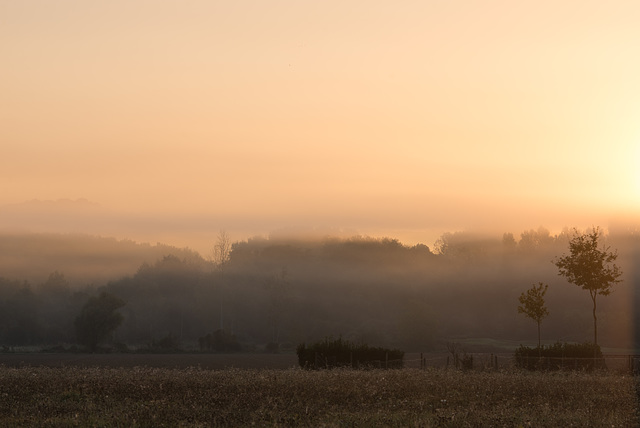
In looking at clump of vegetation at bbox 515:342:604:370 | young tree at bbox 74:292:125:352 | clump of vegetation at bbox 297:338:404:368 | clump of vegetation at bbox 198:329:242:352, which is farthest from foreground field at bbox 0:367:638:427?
young tree at bbox 74:292:125:352

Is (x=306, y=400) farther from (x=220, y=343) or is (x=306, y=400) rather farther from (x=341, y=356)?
(x=220, y=343)

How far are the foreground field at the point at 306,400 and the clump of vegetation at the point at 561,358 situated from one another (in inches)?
741

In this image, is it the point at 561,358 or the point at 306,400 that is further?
the point at 561,358


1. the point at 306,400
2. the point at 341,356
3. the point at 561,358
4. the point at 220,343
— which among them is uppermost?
the point at 306,400

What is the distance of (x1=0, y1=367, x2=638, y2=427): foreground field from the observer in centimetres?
2341

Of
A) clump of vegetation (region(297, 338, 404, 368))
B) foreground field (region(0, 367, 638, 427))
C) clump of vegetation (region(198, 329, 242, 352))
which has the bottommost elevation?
clump of vegetation (region(198, 329, 242, 352))

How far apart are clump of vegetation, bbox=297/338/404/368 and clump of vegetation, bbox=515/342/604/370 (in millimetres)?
9470

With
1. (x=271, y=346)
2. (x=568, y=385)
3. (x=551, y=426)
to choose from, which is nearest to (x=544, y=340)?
(x=271, y=346)

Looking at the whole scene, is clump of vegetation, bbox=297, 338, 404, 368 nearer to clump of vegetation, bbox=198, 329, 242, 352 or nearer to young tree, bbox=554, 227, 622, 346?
young tree, bbox=554, 227, 622, 346

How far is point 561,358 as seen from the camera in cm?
5738

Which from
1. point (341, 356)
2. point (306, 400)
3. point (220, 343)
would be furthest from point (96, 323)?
point (306, 400)

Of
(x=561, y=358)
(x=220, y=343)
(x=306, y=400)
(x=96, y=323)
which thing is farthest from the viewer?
(x=96, y=323)

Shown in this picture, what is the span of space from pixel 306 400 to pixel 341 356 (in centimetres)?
3619

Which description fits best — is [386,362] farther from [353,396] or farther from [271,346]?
[271,346]
